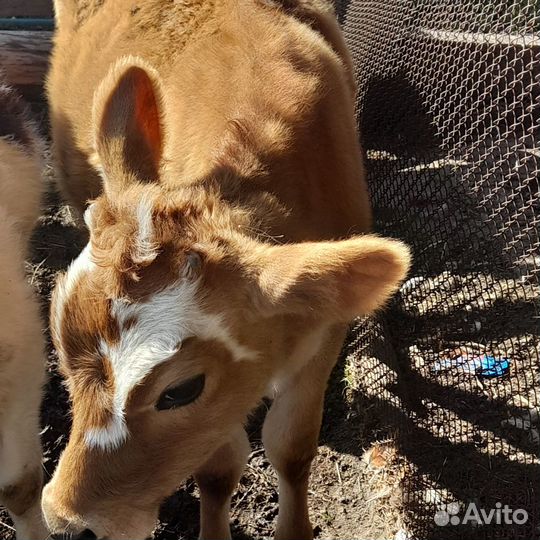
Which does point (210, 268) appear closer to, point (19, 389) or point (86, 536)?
point (86, 536)

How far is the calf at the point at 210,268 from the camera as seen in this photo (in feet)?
7.21

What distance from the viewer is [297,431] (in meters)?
3.28

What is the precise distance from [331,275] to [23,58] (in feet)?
16.8

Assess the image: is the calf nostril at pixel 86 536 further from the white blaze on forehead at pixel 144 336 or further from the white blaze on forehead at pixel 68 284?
the white blaze on forehead at pixel 68 284

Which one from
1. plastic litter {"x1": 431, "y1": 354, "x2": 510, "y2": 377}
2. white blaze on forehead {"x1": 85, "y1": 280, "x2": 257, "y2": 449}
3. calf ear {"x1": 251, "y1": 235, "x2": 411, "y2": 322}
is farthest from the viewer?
plastic litter {"x1": 431, "y1": 354, "x2": 510, "y2": 377}

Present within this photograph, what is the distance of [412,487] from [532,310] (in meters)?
1.23

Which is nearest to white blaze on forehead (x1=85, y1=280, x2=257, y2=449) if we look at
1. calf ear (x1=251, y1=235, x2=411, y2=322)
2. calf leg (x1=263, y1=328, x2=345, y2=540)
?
calf ear (x1=251, y1=235, x2=411, y2=322)

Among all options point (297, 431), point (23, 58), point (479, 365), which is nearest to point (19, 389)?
point (297, 431)

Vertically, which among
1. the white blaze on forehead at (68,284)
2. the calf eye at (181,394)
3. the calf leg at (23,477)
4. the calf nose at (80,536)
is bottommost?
the calf leg at (23,477)

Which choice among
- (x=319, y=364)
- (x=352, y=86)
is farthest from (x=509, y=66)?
(x=319, y=364)

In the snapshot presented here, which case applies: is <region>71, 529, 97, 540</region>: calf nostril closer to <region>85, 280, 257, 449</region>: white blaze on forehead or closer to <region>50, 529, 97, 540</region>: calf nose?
<region>50, 529, 97, 540</region>: calf nose

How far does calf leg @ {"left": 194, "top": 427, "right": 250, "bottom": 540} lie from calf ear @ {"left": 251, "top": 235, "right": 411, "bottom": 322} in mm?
1270

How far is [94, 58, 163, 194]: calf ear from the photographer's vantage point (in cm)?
271

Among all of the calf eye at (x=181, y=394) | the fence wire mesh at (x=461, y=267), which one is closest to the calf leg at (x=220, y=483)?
the fence wire mesh at (x=461, y=267)
